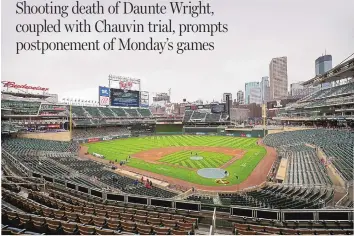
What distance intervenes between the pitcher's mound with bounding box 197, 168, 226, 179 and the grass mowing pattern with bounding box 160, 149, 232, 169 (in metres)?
1.57

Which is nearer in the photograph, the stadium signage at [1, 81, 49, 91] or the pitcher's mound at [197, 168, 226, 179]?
the pitcher's mound at [197, 168, 226, 179]

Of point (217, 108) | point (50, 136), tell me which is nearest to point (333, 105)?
point (217, 108)

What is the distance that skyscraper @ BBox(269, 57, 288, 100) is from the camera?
195 m

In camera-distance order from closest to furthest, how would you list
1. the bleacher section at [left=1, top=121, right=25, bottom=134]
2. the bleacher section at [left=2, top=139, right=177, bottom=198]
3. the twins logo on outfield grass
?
the bleacher section at [left=2, top=139, right=177, bottom=198] → the twins logo on outfield grass → the bleacher section at [left=1, top=121, right=25, bottom=134]

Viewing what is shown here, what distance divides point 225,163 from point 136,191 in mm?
17229

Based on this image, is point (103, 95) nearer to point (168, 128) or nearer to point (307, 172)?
point (168, 128)

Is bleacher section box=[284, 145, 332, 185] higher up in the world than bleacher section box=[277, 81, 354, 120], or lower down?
lower down

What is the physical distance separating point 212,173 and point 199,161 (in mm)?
6404

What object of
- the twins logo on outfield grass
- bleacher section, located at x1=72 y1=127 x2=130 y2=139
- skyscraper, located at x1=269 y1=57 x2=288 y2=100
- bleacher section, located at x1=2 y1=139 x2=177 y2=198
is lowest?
the twins logo on outfield grass

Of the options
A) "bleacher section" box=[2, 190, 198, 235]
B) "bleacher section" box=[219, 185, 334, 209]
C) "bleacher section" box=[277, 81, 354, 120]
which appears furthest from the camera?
"bleacher section" box=[277, 81, 354, 120]

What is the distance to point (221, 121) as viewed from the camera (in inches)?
A: 2980

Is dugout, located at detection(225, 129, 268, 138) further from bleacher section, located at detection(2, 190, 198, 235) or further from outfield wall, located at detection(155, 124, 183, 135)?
bleacher section, located at detection(2, 190, 198, 235)

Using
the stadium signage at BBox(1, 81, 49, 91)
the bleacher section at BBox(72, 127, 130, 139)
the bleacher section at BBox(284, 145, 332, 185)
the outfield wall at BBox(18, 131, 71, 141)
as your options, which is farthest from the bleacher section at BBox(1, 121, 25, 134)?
the bleacher section at BBox(284, 145, 332, 185)

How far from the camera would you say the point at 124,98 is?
72062 mm
